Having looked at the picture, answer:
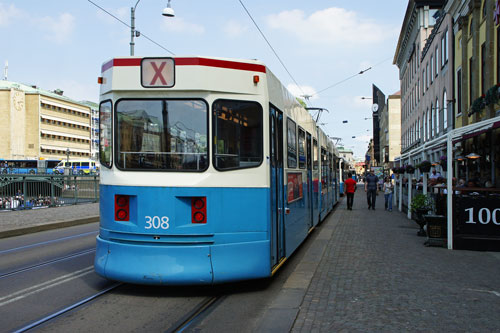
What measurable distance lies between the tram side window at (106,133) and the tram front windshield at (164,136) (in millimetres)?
166

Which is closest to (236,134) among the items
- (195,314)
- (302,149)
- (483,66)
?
(195,314)

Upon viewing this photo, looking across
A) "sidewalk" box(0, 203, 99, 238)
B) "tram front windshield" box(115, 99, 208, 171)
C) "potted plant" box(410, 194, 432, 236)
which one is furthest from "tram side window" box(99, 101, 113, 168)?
"potted plant" box(410, 194, 432, 236)

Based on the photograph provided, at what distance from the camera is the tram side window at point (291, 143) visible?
8.01 metres

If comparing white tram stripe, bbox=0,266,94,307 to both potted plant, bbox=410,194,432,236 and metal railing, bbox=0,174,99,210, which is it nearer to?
potted plant, bbox=410,194,432,236

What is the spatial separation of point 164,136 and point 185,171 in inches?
19.8

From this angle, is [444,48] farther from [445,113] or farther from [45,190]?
[45,190]

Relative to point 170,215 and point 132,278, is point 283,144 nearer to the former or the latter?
point 170,215

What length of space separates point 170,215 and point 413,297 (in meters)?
3.03

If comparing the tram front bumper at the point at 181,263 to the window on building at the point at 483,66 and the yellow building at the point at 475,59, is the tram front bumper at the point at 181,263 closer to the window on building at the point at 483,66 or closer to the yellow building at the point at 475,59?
the yellow building at the point at 475,59

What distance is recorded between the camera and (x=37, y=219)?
15.5 meters

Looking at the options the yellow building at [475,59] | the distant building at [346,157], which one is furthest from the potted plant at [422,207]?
the distant building at [346,157]

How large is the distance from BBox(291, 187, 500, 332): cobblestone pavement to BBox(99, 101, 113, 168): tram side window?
303 cm

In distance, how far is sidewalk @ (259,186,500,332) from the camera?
15.8 ft

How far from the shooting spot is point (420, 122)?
1683 inches
